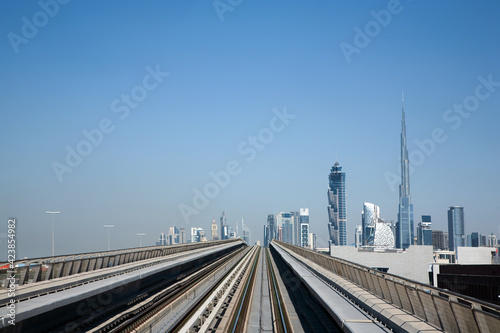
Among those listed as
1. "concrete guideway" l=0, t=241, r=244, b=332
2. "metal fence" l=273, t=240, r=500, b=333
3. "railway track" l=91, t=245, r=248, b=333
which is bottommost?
"railway track" l=91, t=245, r=248, b=333

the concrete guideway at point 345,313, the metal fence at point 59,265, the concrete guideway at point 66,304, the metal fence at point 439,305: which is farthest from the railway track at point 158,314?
the metal fence at point 439,305

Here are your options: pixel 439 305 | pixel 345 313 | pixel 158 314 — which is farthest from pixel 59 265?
pixel 439 305

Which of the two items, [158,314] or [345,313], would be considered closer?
[345,313]

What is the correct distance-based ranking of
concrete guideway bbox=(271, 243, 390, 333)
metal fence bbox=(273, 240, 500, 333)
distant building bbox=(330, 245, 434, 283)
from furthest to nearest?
distant building bbox=(330, 245, 434, 283)
concrete guideway bbox=(271, 243, 390, 333)
metal fence bbox=(273, 240, 500, 333)

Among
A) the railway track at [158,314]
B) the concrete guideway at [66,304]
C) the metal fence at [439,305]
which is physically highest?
the metal fence at [439,305]

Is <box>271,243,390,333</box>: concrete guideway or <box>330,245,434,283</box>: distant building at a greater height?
<box>271,243,390,333</box>: concrete guideway

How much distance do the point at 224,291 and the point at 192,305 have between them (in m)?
5.73

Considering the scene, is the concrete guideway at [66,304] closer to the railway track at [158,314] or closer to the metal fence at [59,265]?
the metal fence at [59,265]

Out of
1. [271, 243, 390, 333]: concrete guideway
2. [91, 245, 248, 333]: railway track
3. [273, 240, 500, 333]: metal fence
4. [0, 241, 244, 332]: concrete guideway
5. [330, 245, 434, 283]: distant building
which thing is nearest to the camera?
[273, 240, 500, 333]: metal fence

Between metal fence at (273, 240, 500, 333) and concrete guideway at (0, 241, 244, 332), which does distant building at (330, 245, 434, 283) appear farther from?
metal fence at (273, 240, 500, 333)

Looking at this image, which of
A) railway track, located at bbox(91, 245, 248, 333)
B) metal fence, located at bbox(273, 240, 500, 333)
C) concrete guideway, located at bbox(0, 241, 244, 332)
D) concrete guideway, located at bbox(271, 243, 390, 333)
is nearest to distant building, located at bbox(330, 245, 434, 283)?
railway track, located at bbox(91, 245, 248, 333)

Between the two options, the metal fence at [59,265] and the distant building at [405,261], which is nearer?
the metal fence at [59,265]

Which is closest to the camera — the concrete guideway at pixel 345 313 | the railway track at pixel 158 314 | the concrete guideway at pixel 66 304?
the concrete guideway at pixel 345 313

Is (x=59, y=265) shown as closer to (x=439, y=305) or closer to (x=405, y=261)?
(x=439, y=305)
